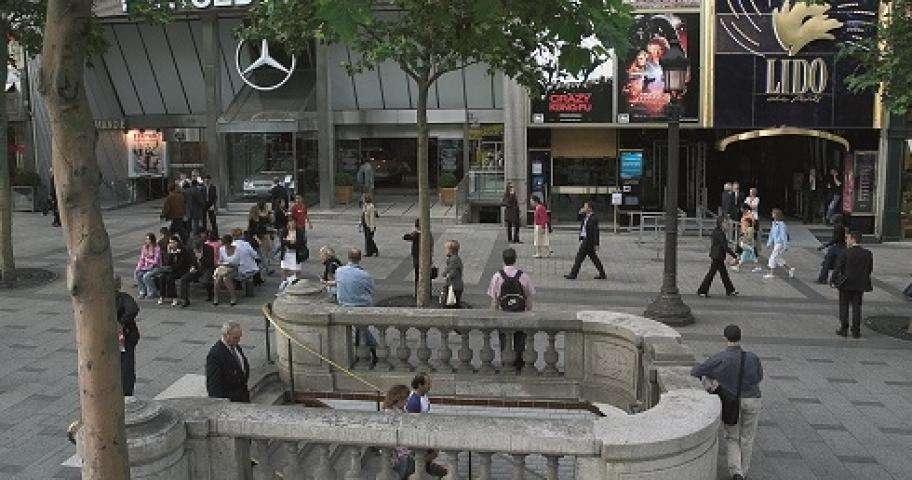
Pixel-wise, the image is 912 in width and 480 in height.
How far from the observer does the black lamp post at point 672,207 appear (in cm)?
1507

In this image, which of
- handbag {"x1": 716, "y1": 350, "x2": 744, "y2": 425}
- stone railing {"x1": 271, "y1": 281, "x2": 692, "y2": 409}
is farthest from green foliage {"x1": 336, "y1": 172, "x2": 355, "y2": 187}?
handbag {"x1": 716, "y1": 350, "x2": 744, "y2": 425}

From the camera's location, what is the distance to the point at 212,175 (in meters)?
31.9

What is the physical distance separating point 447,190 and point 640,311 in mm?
15684

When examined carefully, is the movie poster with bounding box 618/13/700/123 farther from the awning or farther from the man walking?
the man walking

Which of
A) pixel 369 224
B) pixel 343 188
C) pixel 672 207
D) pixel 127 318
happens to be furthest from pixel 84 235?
pixel 343 188

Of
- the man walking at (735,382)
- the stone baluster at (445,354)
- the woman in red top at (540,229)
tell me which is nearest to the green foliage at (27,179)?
the woman in red top at (540,229)

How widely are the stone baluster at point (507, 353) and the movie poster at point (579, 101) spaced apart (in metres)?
17.2

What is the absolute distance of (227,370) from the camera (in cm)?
859

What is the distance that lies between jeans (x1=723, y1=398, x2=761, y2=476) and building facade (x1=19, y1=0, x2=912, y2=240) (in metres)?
16.2

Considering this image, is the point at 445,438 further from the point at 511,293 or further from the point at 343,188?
the point at 343,188

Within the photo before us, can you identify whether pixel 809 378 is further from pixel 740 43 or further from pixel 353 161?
pixel 353 161

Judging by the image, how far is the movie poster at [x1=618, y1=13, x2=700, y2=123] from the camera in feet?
87.2

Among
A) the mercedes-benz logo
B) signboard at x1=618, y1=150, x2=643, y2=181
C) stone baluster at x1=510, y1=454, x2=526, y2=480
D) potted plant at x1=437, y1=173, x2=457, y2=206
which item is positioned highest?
the mercedes-benz logo

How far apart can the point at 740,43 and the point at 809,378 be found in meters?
16.2
